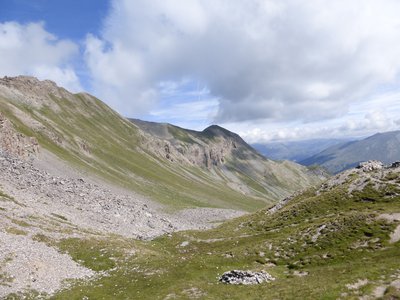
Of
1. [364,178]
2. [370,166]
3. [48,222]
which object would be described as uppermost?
[370,166]

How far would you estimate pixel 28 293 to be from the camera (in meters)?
37.8

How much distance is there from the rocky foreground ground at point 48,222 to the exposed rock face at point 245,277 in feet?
60.5

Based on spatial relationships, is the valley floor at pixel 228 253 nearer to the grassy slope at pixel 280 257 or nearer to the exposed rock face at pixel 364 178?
the grassy slope at pixel 280 257

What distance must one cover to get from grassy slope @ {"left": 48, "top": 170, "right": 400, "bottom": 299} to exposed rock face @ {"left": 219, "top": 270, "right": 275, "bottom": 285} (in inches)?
43.3

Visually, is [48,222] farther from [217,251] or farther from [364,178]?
[364,178]

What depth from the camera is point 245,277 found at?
3953 centimetres

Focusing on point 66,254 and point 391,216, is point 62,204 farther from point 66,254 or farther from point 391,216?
point 391,216

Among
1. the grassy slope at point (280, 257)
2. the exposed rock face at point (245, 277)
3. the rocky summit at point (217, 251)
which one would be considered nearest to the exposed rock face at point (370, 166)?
the rocky summit at point (217, 251)

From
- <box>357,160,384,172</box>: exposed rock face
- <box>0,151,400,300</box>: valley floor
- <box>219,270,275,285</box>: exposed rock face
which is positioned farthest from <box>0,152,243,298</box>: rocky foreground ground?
<box>357,160,384,172</box>: exposed rock face

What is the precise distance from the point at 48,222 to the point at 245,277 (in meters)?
43.2

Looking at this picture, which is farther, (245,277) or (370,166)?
(370,166)

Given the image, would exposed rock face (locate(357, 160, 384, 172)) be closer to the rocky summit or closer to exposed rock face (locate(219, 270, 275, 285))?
the rocky summit

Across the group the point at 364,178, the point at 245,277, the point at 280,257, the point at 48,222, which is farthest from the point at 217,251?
the point at 48,222

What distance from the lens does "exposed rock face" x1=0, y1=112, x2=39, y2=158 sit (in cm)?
12609
